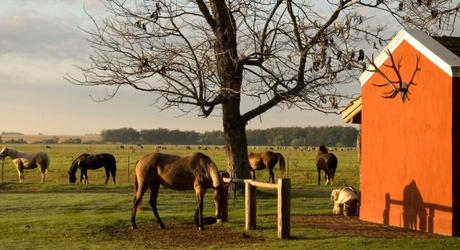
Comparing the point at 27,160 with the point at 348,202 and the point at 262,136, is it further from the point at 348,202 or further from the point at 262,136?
the point at 262,136

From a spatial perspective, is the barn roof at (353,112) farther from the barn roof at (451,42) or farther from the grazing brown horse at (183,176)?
the grazing brown horse at (183,176)

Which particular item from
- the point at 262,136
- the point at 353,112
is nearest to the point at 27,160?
the point at 353,112

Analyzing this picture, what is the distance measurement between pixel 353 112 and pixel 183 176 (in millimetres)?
5719

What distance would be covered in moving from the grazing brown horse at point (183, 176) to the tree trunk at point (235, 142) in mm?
7689

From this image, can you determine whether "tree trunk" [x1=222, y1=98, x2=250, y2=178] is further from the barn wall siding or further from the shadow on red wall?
the barn wall siding

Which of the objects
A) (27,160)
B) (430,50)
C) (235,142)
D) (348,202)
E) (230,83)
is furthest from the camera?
(27,160)

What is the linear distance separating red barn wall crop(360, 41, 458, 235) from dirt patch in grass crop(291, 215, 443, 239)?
35cm

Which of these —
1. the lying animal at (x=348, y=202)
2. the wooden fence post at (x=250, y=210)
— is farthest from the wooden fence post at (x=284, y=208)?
the lying animal at (x=348, y=202)

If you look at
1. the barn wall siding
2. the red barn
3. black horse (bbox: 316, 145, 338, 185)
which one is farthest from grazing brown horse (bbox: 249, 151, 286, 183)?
the barn wall siding

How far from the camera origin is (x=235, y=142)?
23.2m

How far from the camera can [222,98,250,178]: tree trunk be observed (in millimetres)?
23031

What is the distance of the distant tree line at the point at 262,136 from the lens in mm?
153875

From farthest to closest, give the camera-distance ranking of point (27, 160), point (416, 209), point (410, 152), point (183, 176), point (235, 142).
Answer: point (27, 160) < point (235, 142) < point (183, 176) < point (410, 152) < point (416, 209)

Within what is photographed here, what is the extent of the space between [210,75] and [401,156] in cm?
731
